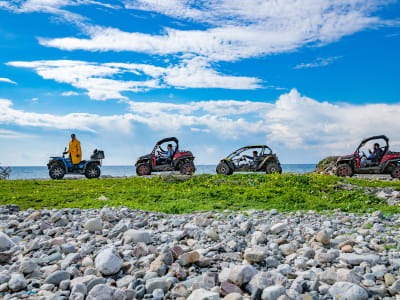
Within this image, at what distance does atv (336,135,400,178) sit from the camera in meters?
18.0

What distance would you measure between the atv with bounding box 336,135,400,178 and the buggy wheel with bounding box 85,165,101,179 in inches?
524

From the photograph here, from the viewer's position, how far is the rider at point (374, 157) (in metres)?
18.2

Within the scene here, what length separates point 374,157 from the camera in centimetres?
1834

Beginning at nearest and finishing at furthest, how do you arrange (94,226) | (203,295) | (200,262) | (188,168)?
(203,295)
(200,262)
(94,226)
(188,168)

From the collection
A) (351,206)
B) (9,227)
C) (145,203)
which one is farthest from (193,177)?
(9,227)

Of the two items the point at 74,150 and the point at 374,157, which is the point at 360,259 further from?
the point at 74,150

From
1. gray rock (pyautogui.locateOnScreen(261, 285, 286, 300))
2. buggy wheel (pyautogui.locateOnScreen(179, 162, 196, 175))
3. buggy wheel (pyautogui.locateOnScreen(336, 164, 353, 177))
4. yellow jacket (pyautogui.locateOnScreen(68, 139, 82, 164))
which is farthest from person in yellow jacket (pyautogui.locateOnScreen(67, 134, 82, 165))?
gray rock (pyautogui.locateOnScreen(261, 285, 286, 300))

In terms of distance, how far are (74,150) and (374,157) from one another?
52.8 ft

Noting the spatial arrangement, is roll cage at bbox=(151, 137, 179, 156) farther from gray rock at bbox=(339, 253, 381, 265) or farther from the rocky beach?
gray rock at bbox=(339, 253, 381, 265)

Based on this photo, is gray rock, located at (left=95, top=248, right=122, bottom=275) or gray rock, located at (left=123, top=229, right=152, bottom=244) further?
gray rock, located at (left=123, top=229, right=152, bottom=244)

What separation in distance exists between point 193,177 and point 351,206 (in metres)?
6.37

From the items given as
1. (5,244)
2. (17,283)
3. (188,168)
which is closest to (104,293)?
(17,283)

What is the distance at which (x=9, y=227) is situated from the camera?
6.08 metres

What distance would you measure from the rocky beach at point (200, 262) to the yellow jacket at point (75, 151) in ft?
42.2
